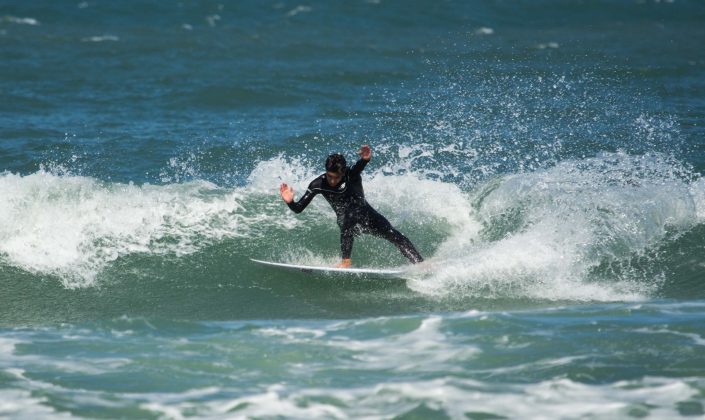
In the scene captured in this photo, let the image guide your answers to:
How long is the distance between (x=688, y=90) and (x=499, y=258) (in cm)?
1169

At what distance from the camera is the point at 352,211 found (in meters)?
9.84

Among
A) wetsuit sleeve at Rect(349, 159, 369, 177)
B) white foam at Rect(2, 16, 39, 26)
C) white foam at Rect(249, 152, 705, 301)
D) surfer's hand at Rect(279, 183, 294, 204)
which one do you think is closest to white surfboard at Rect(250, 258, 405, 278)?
white foam at Rect(249, 152, 705, 301)

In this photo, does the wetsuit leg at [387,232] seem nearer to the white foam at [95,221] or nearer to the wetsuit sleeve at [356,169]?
the wetsuit sleeve at [356,169]

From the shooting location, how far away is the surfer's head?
9.38 meters

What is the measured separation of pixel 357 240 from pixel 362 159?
7.05ft

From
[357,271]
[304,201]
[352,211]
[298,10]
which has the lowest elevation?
[357,271]

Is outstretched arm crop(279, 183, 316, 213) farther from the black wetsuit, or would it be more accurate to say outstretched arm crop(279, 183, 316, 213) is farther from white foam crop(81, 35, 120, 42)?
white foam crop(81, 35, 120, 42)

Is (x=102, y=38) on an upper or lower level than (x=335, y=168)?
upper

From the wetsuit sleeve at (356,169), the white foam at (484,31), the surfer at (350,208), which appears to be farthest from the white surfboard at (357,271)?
the white foam at (484,31)

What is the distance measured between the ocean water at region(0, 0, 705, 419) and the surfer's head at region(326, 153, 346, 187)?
1.13m

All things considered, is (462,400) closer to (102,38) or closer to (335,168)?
(335,168)

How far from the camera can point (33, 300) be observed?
9.84 metres

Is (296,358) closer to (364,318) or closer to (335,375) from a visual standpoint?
(335,375)

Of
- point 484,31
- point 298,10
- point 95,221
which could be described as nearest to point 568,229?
point 95,221
